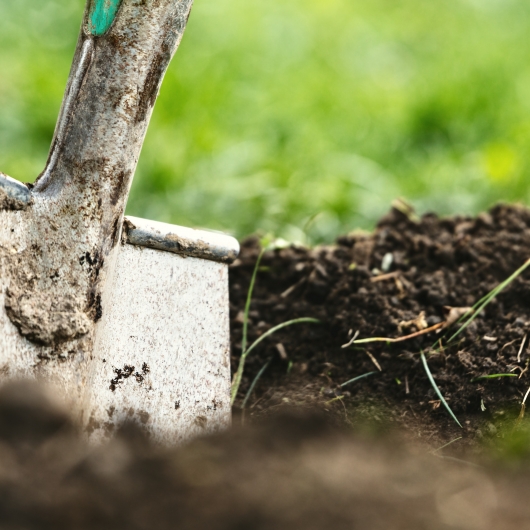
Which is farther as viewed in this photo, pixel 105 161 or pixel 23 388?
pixel 105 161

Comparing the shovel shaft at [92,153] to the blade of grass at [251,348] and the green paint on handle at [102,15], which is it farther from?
the blade of grass at [251,348]

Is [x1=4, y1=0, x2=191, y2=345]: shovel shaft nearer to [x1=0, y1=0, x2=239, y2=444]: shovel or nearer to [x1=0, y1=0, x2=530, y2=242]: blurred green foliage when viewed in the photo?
[x1=0, y1=0, x2=239, y2=444]: shovel

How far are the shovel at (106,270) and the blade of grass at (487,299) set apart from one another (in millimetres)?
542

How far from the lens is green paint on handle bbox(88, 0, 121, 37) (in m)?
1.27

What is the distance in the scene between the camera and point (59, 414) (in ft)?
3.38

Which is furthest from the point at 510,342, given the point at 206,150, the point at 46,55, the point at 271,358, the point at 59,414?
the point at 46,55

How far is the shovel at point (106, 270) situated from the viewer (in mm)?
1249

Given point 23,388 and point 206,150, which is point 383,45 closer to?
point 206,150

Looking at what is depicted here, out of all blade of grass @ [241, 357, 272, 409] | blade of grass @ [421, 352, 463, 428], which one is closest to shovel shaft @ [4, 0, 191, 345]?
blade of grass @ [241, 357, 272, 409]

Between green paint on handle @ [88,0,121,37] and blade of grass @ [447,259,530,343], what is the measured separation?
3.15ft

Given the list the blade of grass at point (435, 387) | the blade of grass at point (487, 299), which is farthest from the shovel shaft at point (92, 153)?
the blade of grass at point (487, 299)

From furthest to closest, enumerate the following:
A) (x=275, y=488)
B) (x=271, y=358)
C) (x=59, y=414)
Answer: (x=271, y=358) → (x=59, y=414) → (x=275, y=488)

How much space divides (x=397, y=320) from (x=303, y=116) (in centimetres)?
231

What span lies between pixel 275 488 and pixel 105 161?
2.46ft
